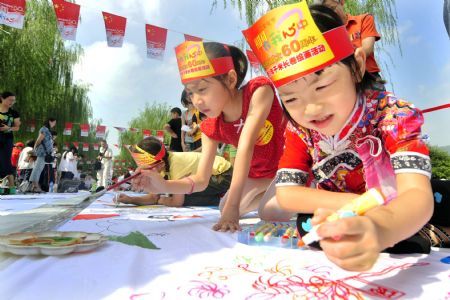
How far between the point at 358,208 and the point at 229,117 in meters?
1.60

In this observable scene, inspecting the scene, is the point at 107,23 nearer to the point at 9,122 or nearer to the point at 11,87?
the point at 9,122

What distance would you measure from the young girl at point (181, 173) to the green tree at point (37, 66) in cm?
814

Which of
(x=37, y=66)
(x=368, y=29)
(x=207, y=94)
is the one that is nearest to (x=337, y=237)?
(x=207, y=94)

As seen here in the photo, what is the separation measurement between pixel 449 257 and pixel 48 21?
11440 mm

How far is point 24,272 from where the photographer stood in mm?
965

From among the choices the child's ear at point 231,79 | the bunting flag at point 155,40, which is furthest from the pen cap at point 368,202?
the bunting flag at point 155,40

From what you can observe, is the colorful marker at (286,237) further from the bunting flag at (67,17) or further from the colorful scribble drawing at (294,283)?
the bunting flag at (67,17)

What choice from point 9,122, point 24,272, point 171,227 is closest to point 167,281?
point 24,272

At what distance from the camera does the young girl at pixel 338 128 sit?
806mm

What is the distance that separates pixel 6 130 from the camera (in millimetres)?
5402

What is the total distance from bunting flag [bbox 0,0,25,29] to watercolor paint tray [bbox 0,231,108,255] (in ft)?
17.1

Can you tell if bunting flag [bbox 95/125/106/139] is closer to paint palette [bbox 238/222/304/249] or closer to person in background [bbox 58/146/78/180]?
person in background [bbox 58/146/78/180]

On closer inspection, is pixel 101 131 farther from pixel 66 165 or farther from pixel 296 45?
pixel 296 45

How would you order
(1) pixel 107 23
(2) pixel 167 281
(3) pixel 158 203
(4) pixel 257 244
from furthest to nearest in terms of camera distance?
1. (1) pixel 107 23
2. (3) pixel 158 203
3. (4) pixel 257 244
4. (2) pixel 167 281
